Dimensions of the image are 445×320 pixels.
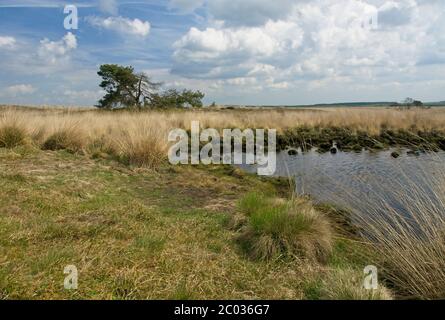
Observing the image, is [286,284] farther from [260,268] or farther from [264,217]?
[264,217]

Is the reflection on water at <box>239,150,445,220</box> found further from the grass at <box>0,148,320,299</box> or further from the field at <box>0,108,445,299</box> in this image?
the grass at <box>0,148,320,299</box>

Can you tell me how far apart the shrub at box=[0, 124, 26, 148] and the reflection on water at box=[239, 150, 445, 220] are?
6.57 metres

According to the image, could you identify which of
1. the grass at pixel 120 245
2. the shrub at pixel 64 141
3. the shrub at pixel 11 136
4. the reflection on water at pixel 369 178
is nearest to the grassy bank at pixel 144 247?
A: the grass at pixel 120 245

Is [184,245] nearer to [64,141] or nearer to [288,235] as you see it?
[288,235]

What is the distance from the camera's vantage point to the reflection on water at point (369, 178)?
14.2 ft

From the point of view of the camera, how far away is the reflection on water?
434 centimetres

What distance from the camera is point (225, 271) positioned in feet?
12.0

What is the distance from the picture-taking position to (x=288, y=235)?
4355 mm

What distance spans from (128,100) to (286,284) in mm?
28075

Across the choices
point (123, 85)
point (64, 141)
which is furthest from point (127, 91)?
point (64, 141)

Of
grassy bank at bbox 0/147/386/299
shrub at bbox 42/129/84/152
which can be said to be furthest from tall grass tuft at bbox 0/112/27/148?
grassy bank at bbox 0/147/386/299

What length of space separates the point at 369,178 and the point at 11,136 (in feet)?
30.3

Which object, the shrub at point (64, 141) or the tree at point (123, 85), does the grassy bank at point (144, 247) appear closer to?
the shrub at point (64, 141)
